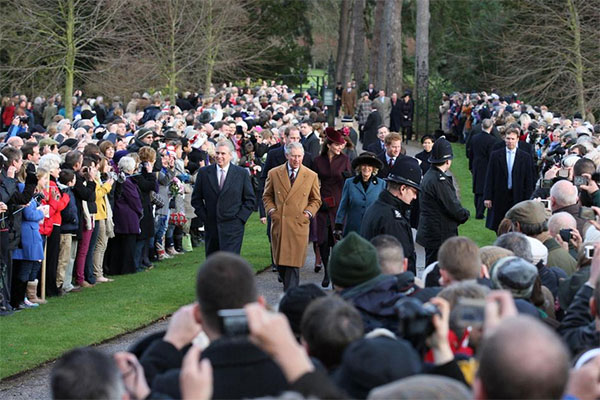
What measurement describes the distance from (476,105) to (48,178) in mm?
28090

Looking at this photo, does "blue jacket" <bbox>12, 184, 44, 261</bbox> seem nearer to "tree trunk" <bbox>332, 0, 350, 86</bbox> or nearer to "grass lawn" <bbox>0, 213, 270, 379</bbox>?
"grass lawn" <bbox>0, 213, 270, 379</bbox>

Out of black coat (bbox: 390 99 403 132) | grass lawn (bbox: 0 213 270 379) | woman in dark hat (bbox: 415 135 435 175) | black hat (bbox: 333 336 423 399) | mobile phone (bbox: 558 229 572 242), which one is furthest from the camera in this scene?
black coat (bbox: 390 99 403 132)

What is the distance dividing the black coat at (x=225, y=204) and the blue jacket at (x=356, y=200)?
110cm

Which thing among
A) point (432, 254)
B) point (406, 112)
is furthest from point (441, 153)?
point (406, 112)

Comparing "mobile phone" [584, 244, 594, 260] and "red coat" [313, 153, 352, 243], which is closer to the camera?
"mobile phone" [584, 244, 594, 260]

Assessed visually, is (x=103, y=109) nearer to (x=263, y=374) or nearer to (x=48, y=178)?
(x=48, y=178)

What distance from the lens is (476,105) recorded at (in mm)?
40781

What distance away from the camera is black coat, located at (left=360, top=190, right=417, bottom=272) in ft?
38.5

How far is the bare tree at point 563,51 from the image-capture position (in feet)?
104

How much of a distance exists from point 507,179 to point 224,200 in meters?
→ 5.55

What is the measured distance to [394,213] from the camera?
38.8ft

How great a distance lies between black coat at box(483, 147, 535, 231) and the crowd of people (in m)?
0.03

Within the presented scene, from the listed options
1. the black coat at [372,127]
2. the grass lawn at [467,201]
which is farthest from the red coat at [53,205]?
the black coat at [372,127]

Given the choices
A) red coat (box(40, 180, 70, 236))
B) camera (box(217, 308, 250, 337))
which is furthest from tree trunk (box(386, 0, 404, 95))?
camera (box(217, 308, 250, 337))
